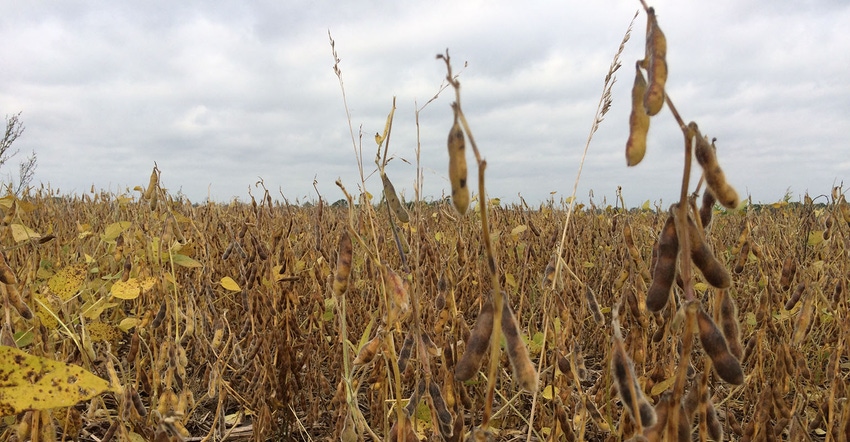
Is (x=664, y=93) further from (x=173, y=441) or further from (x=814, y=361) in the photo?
(x=814, y=361)

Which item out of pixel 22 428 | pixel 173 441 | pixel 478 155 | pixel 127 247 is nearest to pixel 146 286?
pixel 22 428

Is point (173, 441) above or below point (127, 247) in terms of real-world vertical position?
below

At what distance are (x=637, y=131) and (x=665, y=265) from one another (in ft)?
0.50

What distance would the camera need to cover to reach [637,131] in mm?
585

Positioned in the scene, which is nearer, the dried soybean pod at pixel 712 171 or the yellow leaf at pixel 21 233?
the dried soybean pod at pixel 712 171

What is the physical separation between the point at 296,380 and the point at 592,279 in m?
2.39

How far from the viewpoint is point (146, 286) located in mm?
1540

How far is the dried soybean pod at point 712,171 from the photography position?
0.55 metres

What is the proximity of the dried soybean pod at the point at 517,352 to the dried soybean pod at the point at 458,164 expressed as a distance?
0.43 ft

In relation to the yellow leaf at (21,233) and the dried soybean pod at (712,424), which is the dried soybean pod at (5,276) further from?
the dried soybean pod at (712,424)

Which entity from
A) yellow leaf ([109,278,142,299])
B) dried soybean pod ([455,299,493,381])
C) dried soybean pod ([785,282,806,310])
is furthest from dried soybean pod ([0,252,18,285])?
dried soybean pod ([785,282,806,310])

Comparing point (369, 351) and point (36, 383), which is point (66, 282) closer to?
point (36, 383)

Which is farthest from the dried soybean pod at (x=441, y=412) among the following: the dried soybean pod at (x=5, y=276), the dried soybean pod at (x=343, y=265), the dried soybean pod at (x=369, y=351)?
the dried soybean pod at (x=5, y=276)

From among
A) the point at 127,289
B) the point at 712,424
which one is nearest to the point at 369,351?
the point at 712,424
